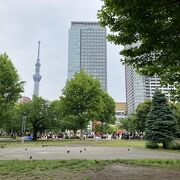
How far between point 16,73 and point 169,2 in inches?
1655

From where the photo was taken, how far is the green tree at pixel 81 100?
5512cm

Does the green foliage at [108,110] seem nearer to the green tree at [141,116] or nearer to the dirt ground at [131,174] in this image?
the green tree at [141,116]

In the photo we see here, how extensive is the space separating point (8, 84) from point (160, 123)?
25385 millimetres

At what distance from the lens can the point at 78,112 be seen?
183 feet

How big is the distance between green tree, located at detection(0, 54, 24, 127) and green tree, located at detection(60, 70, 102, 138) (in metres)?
9.66

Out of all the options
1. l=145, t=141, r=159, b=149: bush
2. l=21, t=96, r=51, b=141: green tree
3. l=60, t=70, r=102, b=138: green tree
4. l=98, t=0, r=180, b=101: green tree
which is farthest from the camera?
l=21, t=96, r=51, b=141: green tree

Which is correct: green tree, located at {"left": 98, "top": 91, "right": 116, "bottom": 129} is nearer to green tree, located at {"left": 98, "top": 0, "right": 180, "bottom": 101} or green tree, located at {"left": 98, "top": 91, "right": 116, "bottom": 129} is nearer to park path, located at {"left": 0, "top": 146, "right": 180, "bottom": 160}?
park path, located at {"left": 0, "top": 146, "right": 180, "bottom": 160}

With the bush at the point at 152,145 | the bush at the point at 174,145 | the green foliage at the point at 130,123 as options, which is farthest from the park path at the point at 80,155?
the green foliage at the point at 130,123

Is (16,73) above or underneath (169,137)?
above

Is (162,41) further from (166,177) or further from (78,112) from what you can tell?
(78,112)

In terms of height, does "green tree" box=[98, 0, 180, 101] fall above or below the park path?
above

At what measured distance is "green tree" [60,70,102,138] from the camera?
55.1 metres

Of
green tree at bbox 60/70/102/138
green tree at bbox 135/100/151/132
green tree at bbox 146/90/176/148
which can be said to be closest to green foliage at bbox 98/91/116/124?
green tree at bbox 135/100/151/132

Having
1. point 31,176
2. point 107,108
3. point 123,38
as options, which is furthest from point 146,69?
point 107,108
